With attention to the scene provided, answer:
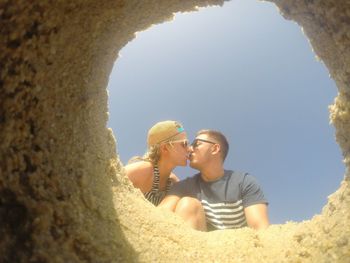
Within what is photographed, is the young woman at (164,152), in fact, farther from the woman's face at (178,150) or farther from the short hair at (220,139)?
the short hair at (220,139)

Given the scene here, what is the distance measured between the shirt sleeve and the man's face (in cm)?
68

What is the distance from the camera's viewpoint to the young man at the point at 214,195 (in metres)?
3.76

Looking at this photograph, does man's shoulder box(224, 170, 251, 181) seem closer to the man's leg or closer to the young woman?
the young woman

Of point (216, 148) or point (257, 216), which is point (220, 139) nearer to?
point (216, 148)

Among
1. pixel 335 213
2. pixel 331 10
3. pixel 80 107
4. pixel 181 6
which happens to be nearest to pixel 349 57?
pixel 331 10

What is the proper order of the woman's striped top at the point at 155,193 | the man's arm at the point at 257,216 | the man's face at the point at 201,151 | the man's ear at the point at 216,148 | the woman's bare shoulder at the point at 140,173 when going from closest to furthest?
the man's arm at the point at 257,216 < the woman's bare shoulder at the point at 140,173 < the woman's striped top at the point at 155,193 < the man's face at the point at 201,151 < the man's ear at the point at 216,148

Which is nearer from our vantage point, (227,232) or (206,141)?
(227,232)

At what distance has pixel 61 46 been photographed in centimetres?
179

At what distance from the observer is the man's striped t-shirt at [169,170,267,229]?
407cm

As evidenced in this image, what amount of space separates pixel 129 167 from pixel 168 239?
1.87 m

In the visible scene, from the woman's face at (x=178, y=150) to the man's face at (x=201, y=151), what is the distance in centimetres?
14

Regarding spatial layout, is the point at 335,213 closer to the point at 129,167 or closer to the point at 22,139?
the point at 22,139

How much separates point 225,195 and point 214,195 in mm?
149

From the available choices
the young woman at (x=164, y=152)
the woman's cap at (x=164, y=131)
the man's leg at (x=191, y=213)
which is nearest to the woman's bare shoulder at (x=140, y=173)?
the young woman at (x=164, y=152)
